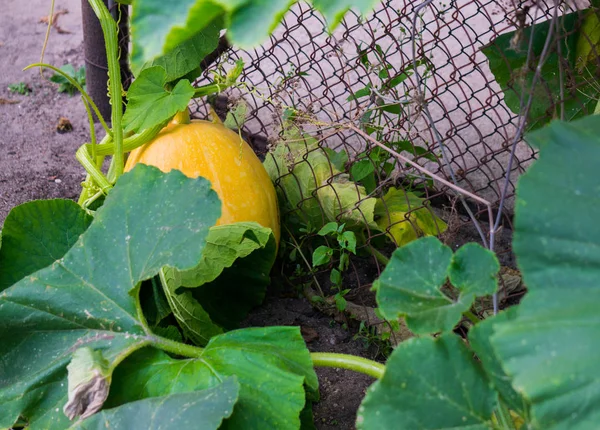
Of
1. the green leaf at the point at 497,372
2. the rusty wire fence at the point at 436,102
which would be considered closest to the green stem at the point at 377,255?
the rusty wire fence at the point at 436,102

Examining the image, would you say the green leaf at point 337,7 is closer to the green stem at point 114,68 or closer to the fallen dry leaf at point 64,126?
the green stem at point 114,68

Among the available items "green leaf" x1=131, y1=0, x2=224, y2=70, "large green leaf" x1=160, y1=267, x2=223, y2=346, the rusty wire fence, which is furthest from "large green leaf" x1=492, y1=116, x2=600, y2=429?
"large green leaf" x1=160, y1=267, x2=223, y2=346

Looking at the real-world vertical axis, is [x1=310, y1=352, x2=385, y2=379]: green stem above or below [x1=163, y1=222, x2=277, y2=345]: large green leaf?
below

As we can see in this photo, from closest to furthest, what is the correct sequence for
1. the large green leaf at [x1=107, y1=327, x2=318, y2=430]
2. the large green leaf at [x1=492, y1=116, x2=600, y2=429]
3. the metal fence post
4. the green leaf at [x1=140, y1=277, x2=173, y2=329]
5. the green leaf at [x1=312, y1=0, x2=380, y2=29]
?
the green leaf at [x1=312, y1=0, x2=380, y2=29] < the large green leaf at [x1=492, y1=116, x2=600, y2=429] < the large green leaf at [x1=107, y1=327, x2=318, y2=430] < the green leaf at [x1=140, y1=277, x2=173, y2=329] < the metal fence post

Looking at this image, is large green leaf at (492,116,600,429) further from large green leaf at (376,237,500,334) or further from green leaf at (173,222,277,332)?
green leaf at (173,222,277,332)

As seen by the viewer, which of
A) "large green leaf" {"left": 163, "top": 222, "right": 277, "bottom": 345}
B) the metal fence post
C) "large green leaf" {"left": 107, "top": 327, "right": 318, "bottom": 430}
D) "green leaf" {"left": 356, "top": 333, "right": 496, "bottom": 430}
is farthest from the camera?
the metal fence post

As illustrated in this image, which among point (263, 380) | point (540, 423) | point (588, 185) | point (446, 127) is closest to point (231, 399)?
point (263, 380)

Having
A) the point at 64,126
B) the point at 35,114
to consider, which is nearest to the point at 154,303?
the point at 64,126

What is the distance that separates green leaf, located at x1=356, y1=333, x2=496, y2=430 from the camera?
98 cm

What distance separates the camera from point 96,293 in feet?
4.71

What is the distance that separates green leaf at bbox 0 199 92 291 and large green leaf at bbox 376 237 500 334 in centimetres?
97

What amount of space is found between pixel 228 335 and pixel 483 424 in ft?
2.14

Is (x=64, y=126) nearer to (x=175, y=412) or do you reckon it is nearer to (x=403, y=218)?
(x=403, y=218)

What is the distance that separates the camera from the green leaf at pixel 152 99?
1896mm
